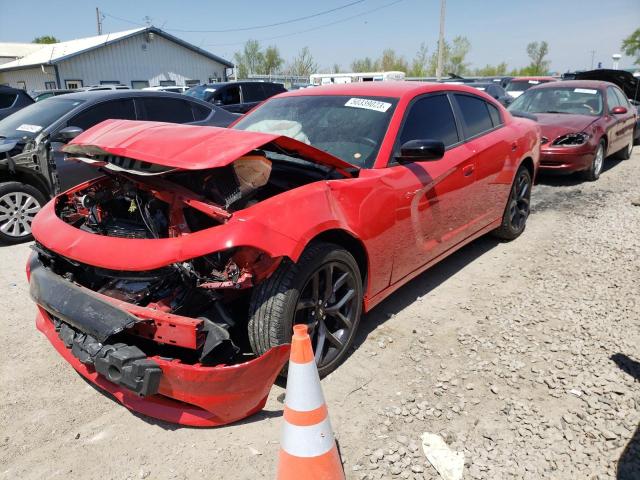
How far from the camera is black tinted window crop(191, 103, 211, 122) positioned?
722 centimetres

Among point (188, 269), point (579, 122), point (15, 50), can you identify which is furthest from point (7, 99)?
point (15, 50)

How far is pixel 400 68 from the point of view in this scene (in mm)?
55625

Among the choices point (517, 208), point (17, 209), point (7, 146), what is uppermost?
A: point (7, 146)

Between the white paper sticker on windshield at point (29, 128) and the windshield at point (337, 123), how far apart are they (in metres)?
3.44

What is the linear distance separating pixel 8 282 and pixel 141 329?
298cm

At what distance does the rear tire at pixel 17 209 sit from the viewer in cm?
548

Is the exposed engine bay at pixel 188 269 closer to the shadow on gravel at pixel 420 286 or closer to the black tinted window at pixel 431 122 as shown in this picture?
the black tinted window at pixel 431 122

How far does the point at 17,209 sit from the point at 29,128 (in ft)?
3.68

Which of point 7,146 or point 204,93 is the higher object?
point 204,93

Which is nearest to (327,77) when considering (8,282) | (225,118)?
(225,118)

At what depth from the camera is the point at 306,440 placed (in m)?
1.99

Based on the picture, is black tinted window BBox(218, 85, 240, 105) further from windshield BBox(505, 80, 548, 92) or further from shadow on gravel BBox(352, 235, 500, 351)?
windshield BBox(505, 80, 548, 92)

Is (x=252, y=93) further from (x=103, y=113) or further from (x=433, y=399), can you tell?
(x=433, y=399)

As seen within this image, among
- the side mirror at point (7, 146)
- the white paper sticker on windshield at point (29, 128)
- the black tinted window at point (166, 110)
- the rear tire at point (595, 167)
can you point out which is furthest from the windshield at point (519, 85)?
the side mirror at point (7, 146)
